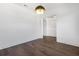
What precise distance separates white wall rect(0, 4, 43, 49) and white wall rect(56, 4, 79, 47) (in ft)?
4.55

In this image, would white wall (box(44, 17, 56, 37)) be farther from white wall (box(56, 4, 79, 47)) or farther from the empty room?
white wall (box(56, 4, 79, 47))

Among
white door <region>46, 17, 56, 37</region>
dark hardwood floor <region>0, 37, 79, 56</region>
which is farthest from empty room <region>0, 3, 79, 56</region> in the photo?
white door <region>46, 17, 56, 37</region>

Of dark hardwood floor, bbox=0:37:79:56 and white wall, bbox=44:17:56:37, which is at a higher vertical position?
white wall, bbox=44:17:56:37

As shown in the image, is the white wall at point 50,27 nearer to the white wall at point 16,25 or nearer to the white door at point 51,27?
the white door at point 51,27

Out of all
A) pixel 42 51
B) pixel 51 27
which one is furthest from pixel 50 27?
pixel 42 51

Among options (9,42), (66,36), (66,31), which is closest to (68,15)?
(66,31)

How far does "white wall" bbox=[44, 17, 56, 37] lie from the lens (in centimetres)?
539

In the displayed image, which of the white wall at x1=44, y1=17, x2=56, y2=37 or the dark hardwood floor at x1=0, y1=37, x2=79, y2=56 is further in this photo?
the white wall at x1=44, y1=17, x2=56, y2=37

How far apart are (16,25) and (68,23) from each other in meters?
2.30

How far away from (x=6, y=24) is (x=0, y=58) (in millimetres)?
2711

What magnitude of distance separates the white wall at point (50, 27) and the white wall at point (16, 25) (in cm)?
132

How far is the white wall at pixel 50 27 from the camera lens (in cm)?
539

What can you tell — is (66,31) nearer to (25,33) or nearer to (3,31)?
(25,33)

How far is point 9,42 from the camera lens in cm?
335
